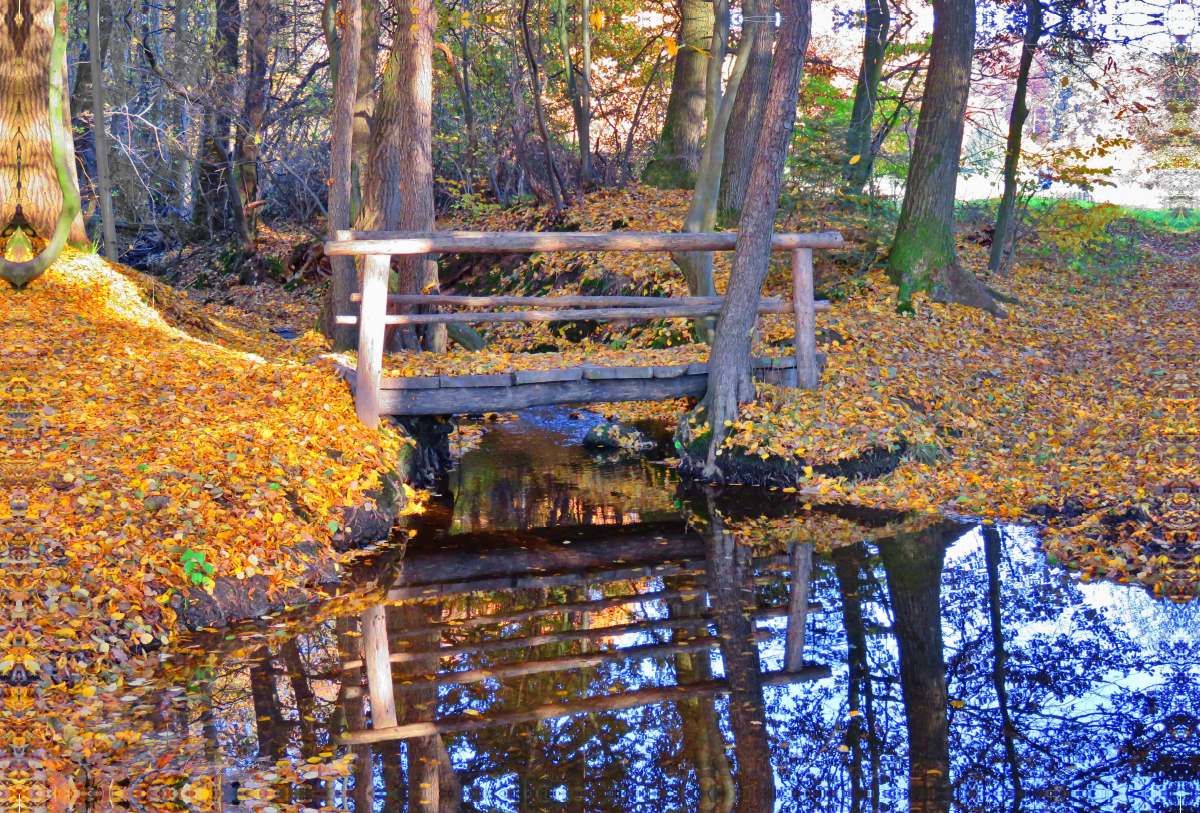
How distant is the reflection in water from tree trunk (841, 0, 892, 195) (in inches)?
282

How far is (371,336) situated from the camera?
772 centimetres

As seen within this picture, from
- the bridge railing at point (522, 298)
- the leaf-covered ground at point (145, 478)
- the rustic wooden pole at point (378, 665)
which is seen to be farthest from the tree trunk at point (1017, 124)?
the rustic wooden pole at point (378, 665)

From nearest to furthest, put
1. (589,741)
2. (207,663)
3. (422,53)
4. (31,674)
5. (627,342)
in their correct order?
(589,741), (31,674), (207,663), (422,53), (627,342)

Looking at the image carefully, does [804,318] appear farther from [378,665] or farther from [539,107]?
[539,107]

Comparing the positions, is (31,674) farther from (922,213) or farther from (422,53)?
(922,213)

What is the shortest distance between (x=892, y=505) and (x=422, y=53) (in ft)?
20.9

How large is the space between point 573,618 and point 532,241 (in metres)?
3.55

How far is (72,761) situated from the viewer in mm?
3691

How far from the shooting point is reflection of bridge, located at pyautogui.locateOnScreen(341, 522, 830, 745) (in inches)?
178

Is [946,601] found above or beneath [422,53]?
beneath

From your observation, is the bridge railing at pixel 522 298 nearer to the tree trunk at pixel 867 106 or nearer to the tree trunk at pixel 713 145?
the tree trunk at pixel 713 145

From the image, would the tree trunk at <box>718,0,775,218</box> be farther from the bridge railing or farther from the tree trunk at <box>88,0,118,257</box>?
the tree trunk at <box>88,0,118,257</box>

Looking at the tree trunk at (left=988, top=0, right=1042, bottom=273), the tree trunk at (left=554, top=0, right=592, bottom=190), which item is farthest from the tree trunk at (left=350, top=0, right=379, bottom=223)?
the tree trunk at (left=988, top=0, right=1042, bottom=273)

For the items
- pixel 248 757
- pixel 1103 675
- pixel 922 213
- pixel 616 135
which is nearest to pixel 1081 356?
pixel 922 213
